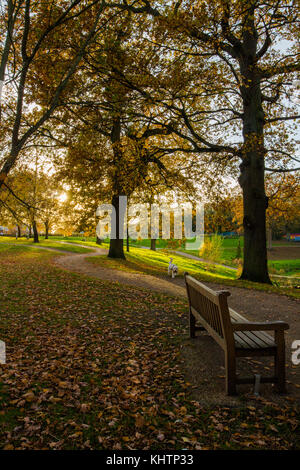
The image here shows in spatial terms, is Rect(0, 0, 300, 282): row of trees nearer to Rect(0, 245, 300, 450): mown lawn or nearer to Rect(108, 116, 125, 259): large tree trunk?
Rect(108, 116, 125, 259): large tree trunk

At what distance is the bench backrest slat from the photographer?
4027mm

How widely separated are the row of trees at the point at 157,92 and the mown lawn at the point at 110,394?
3.41 m

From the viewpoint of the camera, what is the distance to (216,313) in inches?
175

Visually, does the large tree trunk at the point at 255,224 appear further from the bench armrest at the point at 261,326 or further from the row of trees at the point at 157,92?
the bench armrest at the point at 261,326

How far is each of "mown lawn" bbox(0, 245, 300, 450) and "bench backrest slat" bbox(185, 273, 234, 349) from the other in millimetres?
816

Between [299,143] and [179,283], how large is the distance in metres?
8.61

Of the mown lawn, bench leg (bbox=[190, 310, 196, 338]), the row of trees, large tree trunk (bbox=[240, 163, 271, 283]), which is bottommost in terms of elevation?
the mown lawn

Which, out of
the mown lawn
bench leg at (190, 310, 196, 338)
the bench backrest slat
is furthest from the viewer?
bench leg at (190, 310, 196, 338)

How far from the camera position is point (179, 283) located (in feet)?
47.1

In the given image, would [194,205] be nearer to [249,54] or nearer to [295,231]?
[249,54]

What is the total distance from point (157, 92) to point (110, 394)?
963cm

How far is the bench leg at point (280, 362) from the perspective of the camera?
4.14 m

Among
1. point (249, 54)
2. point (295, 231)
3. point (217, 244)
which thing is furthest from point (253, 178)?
point (295, 231)

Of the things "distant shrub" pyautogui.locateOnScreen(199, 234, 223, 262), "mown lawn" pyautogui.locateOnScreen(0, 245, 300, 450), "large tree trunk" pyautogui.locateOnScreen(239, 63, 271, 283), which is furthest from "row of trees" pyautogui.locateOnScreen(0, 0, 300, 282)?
"distant shrub" pyautogui.locateOnScreen(199, 234, 223, 262)
